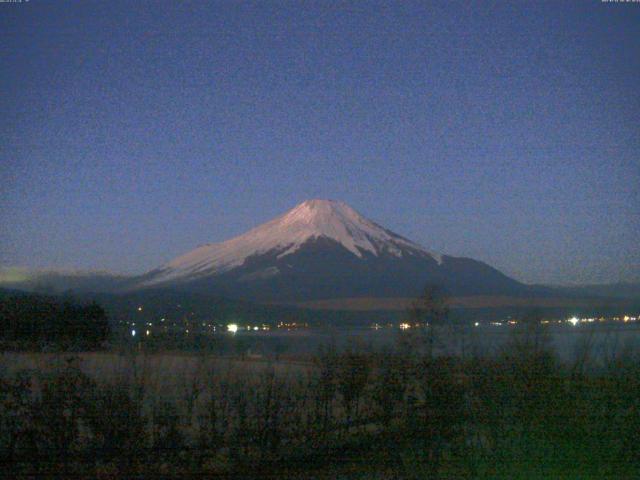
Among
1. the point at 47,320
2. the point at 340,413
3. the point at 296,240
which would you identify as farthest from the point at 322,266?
the point at 340,413

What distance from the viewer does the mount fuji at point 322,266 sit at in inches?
1800

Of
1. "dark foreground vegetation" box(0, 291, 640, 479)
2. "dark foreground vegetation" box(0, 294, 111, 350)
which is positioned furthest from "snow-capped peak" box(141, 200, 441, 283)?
"dark foreground vegetation" box(0, 291, 640, 479)

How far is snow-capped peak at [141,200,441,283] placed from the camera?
6372 centimetres

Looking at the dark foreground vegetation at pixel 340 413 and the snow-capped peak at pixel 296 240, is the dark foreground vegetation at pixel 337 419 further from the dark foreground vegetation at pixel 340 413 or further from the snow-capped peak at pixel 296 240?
the snow-capped peak at pixel 296 240

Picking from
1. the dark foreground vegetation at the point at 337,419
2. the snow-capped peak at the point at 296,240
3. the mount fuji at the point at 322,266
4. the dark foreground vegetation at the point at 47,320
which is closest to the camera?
the dark foreground vegetation at the point at 337,419

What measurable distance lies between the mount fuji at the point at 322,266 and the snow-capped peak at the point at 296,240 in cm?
10

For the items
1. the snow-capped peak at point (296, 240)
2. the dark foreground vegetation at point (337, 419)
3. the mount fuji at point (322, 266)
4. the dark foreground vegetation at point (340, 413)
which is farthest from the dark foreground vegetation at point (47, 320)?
the snow-capped peak at point (296, 240)

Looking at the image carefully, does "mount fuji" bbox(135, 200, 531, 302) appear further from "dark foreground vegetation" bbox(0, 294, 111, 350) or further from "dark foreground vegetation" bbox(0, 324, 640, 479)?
"dark foreground vegetation" bbox(0, 324, 640, 479)

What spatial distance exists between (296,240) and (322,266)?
12937mm

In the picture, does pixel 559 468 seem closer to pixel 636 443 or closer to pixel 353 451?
pixel 636 443

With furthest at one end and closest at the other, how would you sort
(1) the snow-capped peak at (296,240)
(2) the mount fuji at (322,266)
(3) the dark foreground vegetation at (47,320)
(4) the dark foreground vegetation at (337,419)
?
(1) the snow-capped peak at (296,240) < (2) the mount fuji at (322,266) < (3) the dark foreground vegetation at (47,320) < (4) the dark foreground vegetation at (337,419)

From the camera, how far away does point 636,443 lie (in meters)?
6.56

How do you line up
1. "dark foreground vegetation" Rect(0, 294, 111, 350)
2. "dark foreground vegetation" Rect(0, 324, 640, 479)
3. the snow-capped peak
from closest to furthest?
"dark foreground vegetation" Rect(0, 324, 640, 479), "dark foreground vegetation" Rect(0, 294, 111, 350), the snow-capped peak

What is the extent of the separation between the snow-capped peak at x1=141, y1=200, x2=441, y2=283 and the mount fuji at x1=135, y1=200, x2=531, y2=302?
0.10m
